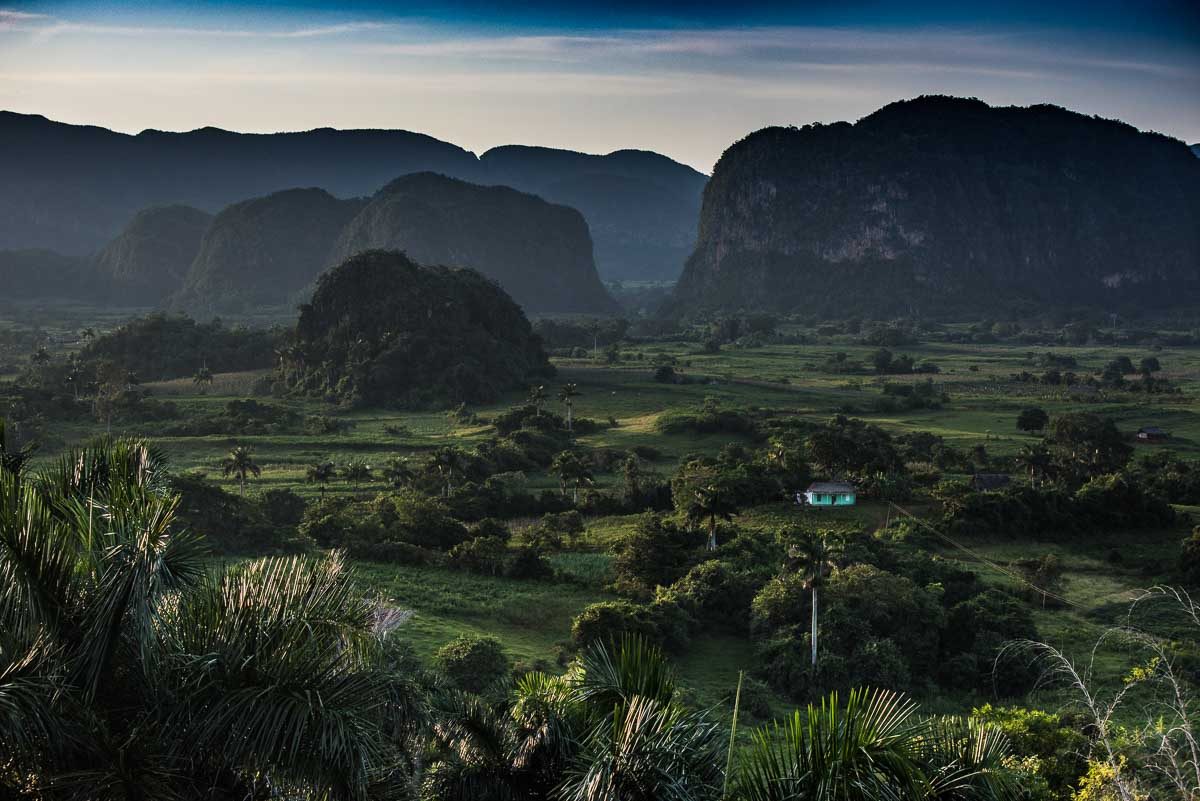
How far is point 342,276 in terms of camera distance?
107812 millimetres

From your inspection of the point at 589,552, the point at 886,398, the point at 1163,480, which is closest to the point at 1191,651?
the point at 589,552

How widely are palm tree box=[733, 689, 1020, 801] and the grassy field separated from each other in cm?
987

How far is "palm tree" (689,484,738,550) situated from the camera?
4000cm

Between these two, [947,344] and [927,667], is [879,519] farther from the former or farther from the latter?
[947,344]

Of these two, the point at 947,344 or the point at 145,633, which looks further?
the point at 947,344

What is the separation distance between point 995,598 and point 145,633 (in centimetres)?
3063

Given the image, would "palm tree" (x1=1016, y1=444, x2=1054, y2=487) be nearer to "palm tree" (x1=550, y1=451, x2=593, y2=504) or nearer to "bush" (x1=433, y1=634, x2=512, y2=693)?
"palm tree" (x1=550, y1=451, x2=593, y2=504)

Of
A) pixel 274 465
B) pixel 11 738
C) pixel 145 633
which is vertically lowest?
pixel 274 465

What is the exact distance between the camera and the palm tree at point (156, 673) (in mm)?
6395

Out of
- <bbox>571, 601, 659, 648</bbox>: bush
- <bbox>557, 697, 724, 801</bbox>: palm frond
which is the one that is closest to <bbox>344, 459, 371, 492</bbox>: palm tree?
<bbox>571, 601, 659, 648</bbox>: bush

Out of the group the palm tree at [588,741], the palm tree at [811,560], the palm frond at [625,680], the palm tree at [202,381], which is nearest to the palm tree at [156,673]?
the palm tree at [588,741]

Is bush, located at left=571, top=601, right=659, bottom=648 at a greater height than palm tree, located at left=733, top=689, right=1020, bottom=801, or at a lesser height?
lesser

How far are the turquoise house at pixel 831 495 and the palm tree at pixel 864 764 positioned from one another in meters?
39.5

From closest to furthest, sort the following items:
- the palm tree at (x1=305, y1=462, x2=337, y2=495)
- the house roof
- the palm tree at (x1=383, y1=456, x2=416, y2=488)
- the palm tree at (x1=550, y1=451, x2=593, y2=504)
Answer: the house roof → the palm tree at (x1=550, y1=451, x2=593, y2=504) → the palm tree at (x1=383, y1=456, x2=416, y2=488) → the palm tree at (x1=305, y1=462, x2=337, y2=495)
